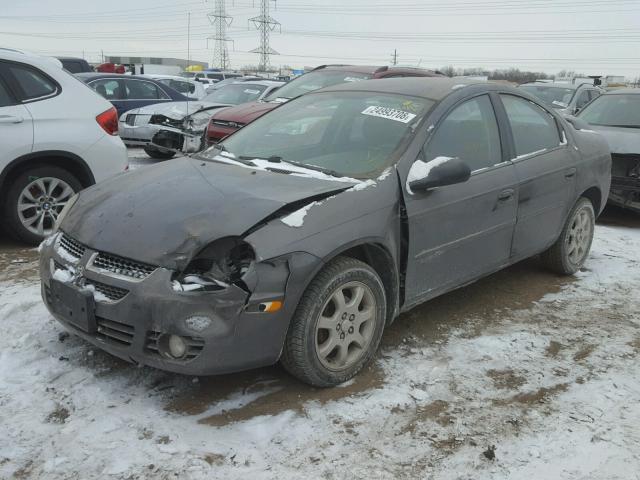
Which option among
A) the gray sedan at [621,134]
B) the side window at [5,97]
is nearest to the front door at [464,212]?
the gray sedan at [621,134]

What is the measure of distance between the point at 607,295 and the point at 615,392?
1725 millimetres

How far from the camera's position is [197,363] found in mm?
2771

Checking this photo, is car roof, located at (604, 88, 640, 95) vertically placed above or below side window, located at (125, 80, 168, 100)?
above

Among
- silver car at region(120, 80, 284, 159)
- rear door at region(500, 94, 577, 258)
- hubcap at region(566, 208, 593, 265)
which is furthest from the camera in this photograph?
silver car at region(120, 80, 284, 159)

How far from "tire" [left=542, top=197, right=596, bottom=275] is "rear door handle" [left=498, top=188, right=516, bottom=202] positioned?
111 centimetres

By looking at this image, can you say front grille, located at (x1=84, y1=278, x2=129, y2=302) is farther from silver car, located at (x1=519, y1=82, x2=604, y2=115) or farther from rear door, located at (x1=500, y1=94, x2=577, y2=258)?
silver car, located at (x1=519, y1=82, x2=604, y2=115)

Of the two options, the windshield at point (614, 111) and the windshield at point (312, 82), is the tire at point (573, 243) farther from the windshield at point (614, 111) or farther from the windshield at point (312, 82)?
the windshield at point (312, 82)

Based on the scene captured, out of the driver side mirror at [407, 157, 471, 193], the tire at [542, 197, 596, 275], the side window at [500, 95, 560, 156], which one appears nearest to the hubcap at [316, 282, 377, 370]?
the driver side mirror at [407, 157, 471, 193]

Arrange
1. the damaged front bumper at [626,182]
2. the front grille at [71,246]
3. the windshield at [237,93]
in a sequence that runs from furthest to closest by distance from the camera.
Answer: the windshield at [237,93]
the damaged front bumper at [626,182]
the front grille at [71,246]

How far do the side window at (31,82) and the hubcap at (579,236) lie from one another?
15.5ft

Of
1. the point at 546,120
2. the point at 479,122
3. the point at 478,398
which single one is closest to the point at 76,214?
the point at 478,398

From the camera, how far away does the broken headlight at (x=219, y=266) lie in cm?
275

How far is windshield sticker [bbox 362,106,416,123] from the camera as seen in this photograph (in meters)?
3.77

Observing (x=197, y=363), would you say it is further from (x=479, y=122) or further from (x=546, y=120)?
(x=546, y=120)
